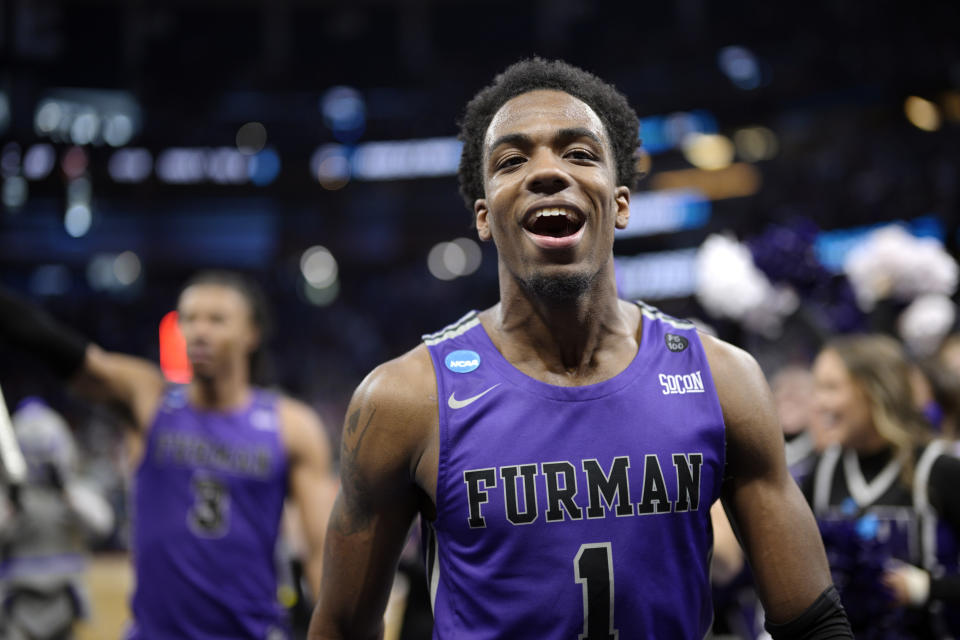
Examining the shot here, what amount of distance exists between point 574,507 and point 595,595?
161 mm

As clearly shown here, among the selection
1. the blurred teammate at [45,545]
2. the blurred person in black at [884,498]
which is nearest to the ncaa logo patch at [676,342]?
the blurred person in black at [884,498]

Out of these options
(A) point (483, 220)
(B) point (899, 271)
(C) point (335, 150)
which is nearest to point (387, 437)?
(A) point (483, 220)

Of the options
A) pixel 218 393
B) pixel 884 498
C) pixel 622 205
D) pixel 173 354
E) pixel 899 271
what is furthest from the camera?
pixel 173 354

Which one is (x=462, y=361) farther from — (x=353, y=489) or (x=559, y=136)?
(x=559, y=136)


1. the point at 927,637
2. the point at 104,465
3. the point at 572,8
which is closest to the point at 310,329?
the point at 104,465

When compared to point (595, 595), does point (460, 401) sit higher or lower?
higher

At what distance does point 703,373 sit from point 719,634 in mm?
3599

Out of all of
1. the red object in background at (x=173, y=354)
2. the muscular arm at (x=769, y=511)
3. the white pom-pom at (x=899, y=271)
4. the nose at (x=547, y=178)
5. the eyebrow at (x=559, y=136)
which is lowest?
the muscular arm at (x=769, y=511)

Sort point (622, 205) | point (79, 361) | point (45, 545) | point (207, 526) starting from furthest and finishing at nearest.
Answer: point (45, 545)
point (207, 526)
point (79, 361)
point (622, 205)

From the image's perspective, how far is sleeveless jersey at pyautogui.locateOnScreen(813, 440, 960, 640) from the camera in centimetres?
308

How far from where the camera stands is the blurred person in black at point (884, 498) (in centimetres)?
310

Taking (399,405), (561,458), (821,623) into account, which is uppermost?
(399,405)

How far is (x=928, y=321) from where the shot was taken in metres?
5.48

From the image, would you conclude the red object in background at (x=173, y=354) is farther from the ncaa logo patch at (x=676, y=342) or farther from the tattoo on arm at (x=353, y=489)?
the ncaa logo patch at (x=676, y=342)
